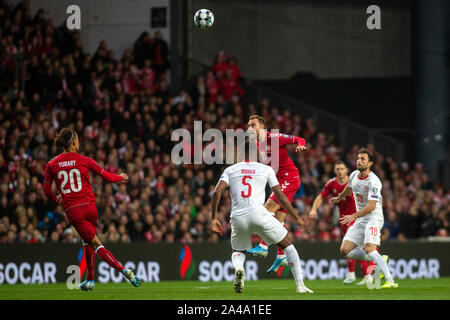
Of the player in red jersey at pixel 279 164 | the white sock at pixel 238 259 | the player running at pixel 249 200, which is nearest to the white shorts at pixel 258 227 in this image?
the player running at pixel 249 200

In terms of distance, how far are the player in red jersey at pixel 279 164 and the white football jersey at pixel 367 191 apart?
38.7 inches

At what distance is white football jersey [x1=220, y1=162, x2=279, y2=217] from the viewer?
1190cm

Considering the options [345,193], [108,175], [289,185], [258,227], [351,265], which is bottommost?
[351,265]

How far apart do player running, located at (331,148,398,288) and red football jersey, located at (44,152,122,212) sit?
3.87 meters

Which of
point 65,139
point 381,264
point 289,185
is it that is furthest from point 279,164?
point 65,139

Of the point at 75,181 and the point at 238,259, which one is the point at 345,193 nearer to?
the point at 238,259

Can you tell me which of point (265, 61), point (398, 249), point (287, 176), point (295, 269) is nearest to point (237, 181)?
point (295, 269)

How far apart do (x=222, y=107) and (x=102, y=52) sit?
140 inches

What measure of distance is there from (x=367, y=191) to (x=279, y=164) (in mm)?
1475

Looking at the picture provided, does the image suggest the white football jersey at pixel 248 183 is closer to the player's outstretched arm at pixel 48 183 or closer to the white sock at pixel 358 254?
the player's outstretched arm at pixel 48 183

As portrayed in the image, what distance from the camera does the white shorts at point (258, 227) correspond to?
11852mm

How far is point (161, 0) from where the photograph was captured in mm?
25828

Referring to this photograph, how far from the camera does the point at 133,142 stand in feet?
73.4

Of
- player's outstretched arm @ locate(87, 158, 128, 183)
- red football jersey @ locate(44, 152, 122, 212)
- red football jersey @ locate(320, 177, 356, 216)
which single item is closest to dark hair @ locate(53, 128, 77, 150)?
red football jersey @ locate(44, 152, 122, 212)
